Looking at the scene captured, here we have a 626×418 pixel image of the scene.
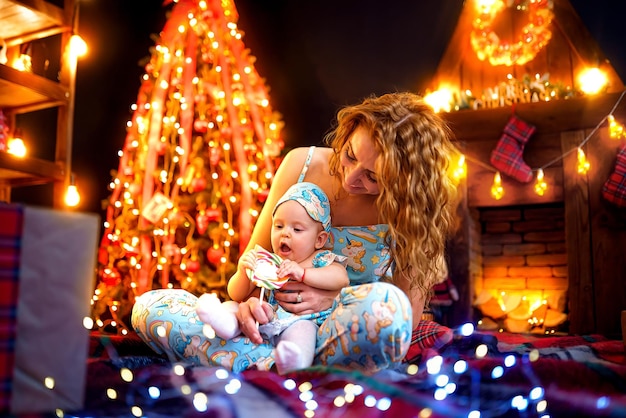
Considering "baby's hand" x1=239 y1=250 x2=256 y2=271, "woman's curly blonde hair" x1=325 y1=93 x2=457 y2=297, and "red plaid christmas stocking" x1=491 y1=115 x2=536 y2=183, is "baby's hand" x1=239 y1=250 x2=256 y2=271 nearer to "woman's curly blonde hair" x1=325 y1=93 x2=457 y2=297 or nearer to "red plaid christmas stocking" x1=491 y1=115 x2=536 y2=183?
"woman's curly blonde hair" x1=325 y1=93 x2=457 y2=297

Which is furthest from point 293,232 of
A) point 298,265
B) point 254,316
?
point 254,316

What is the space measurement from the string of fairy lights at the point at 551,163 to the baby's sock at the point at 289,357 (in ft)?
7.79

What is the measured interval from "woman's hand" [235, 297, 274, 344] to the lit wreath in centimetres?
281

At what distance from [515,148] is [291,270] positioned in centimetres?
239

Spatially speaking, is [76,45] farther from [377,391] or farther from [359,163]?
[377,391]

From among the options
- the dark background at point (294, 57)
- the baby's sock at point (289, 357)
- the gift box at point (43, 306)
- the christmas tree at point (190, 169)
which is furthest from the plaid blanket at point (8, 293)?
the dark background at point (294, 57)

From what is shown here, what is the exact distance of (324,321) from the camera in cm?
142

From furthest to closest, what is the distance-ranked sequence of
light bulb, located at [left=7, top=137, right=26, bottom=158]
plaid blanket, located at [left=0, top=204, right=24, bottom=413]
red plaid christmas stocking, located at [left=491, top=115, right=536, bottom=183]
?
red plaid christmas stocking, located at [left=491, top=115, right=536, bottom=183], light bulb, located at [left=7, top=137, right=26, bottom=158], plaid blanket, located at [left=0, top=204, right=24, bottom=413]

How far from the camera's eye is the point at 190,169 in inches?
128

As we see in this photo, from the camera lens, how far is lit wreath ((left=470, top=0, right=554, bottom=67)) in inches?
140

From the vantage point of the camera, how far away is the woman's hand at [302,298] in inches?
57.5

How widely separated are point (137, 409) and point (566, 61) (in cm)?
334

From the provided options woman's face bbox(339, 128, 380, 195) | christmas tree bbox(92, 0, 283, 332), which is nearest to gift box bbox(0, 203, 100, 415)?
woman's face bbox(339, 128, 380, 195)

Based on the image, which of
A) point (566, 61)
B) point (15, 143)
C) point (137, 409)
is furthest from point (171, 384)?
point (566, 61)
